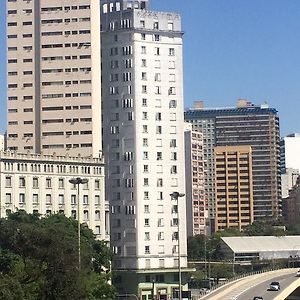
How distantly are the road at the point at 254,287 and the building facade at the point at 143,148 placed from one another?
824 cm

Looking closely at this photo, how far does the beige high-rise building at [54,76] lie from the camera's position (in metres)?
132

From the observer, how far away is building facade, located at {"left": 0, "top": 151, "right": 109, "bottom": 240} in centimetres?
11912

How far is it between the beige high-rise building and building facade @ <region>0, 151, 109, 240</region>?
5101mm

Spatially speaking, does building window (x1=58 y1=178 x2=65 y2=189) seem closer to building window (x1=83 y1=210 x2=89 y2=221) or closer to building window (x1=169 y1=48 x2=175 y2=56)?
building window (x1=83 y1=210 x2=89 y2=221)

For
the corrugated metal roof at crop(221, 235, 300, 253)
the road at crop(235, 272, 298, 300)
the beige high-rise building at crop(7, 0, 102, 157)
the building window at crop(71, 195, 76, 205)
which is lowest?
the road at crop(235, 272, 298, 300)

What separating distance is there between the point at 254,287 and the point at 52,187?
33986mm

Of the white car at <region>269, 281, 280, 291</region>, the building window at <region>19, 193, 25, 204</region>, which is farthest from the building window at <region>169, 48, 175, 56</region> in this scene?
the white car at <region>269, 281, 280, 291</region>

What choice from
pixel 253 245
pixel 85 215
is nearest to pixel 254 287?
pixel 85 215

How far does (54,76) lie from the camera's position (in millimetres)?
133250

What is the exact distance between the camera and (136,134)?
133625 millimetres

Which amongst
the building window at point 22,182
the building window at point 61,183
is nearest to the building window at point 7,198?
the building window at point 22,182

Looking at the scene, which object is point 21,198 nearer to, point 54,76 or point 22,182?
point 22,182

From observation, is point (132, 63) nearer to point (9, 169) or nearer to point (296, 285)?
point (9, 169)

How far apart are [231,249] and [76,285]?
437 feet
